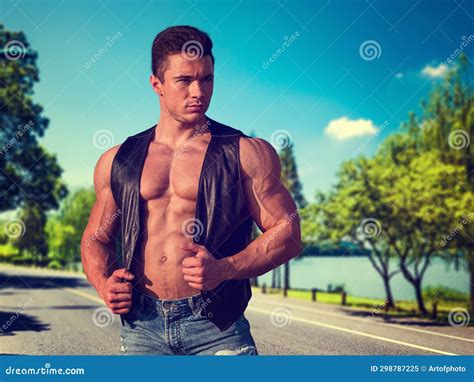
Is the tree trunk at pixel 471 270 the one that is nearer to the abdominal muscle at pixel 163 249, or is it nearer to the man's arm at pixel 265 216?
the man's arm at pixel 265 216

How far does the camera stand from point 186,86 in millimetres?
4387

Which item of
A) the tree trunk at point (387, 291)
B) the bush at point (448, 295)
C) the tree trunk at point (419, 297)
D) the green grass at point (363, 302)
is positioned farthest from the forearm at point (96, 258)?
the tree trunk at point (419, 297)

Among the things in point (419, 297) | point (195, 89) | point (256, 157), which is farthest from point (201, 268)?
point (419, 297)

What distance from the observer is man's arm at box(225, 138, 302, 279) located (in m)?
4.07

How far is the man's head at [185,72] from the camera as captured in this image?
14.3ft

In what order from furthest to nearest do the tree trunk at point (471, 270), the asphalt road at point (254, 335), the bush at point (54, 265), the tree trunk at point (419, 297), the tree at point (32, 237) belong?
the tree trunk at point (419, 297), the tree trunk at point (471, 270), the bush at point (54, 265), the tree at point (32, 237), the asphalt road at point (254, 335)

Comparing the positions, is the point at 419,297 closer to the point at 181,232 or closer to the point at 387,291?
the point at 387,291

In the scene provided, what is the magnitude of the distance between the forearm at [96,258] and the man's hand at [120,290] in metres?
0.24

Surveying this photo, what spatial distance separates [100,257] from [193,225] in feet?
2.89

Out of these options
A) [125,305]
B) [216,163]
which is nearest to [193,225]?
[216,163]
